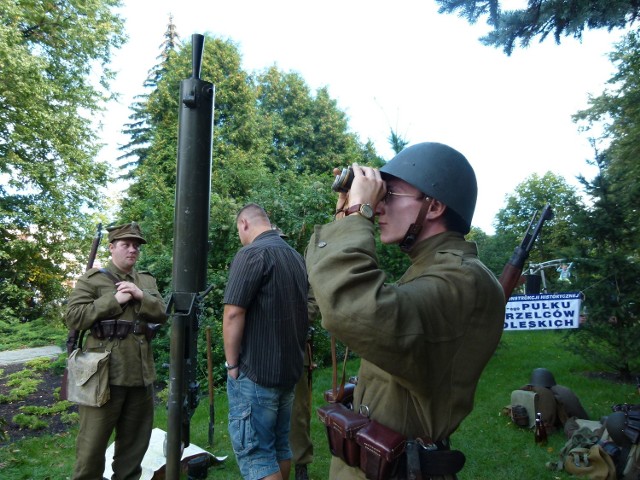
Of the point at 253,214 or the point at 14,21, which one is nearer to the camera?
the point at 253,214

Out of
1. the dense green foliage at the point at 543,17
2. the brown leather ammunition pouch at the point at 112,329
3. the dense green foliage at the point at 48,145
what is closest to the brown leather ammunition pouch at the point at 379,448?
the brown leather ammunition pouch at the point at 112,329

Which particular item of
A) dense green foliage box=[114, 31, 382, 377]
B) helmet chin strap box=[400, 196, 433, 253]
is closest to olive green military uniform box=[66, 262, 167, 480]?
helmet chin strap box=[400, 196, 433, 253]

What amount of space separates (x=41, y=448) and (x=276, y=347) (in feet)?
14.9

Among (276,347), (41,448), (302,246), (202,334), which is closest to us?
(276,347)

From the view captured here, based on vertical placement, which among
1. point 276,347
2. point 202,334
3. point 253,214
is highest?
point 253,214

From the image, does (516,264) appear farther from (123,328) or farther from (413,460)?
(123,328)

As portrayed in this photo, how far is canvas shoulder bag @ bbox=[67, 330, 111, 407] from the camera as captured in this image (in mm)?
3914

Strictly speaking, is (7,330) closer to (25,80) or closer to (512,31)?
(25,80)

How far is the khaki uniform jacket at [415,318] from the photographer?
4.54 ft

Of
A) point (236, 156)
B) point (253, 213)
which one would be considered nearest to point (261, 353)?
point (253, 213)

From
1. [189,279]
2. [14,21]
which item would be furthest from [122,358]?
[14,21]

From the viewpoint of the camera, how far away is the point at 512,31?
542 centimetres

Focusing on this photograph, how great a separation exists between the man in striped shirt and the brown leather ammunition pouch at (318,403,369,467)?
148cm

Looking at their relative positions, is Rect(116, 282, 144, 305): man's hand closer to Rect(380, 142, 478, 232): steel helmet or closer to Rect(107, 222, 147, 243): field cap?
Rect(107, 222, 147, 243): field cap
